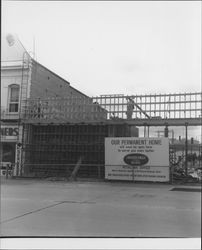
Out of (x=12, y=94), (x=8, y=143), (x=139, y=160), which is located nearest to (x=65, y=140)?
(x=139, y=160)

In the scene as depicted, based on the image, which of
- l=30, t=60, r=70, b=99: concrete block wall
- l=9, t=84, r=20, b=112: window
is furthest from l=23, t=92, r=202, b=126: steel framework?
l=9, t=84, r=20, b=112: window

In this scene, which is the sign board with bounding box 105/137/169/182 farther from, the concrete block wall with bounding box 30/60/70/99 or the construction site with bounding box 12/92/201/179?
the concrete block wall with bounding box 30/60/70/99

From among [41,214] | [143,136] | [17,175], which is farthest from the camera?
[17,175]

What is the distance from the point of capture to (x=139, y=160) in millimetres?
11625

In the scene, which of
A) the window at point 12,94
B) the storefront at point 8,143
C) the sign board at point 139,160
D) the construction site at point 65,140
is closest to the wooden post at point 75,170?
the construction site at point 65,140

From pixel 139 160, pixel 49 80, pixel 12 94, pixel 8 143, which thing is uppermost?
pixel 49 80

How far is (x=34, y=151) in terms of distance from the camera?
13.4 metres

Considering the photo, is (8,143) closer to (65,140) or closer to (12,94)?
(12,94)

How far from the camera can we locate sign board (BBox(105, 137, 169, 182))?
1138 cm

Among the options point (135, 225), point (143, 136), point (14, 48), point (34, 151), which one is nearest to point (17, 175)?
point (34, 151)

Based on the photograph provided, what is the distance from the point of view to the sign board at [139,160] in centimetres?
1138

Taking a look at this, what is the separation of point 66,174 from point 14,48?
1139cm

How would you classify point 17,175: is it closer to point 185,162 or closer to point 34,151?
point 34,151

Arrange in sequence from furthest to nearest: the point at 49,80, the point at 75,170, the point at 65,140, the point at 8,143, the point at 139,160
Answer: the point at 65,140
the point at 75,170
the point at 139,160
the point at 8,143
the point at 49,80
